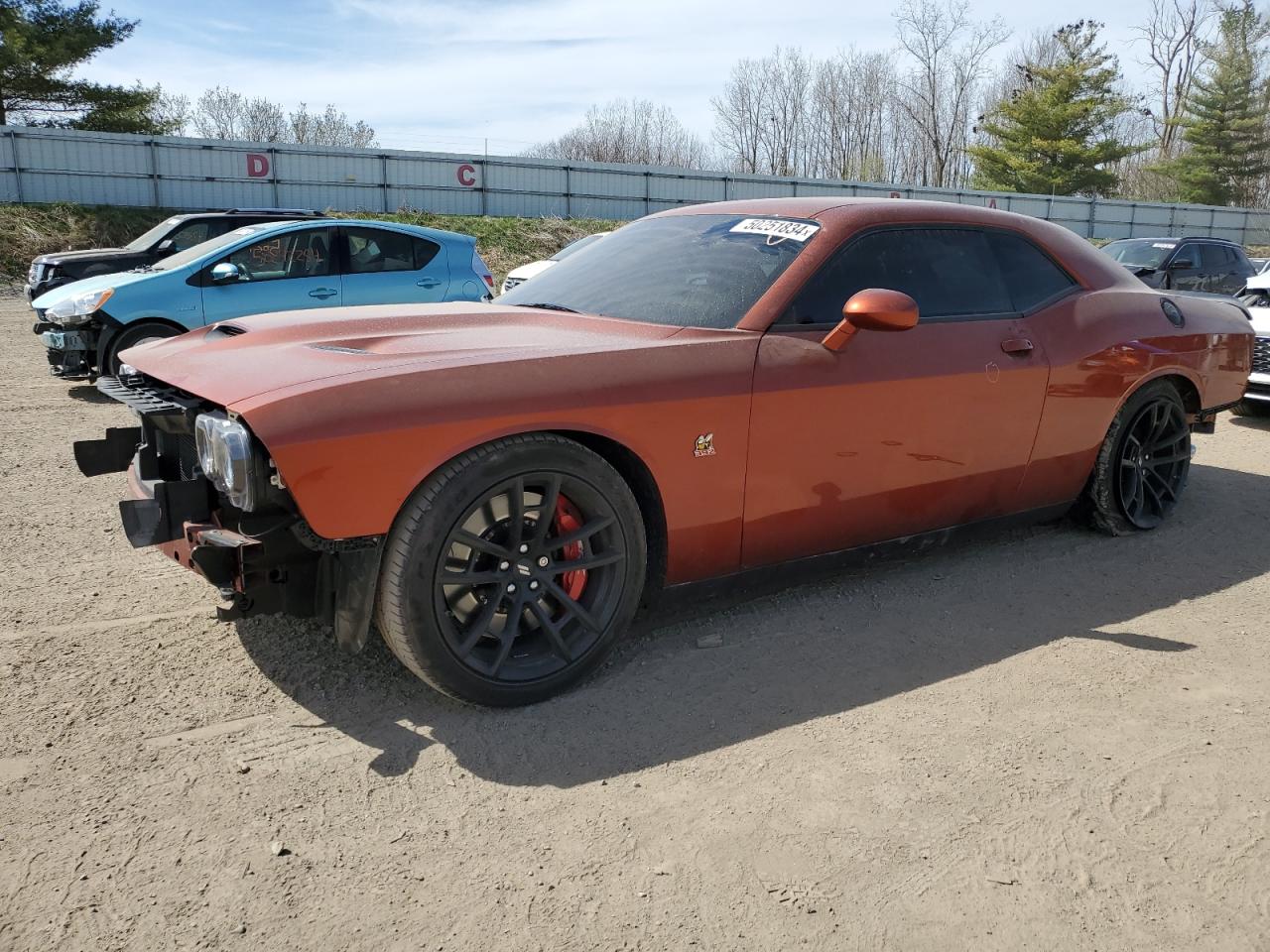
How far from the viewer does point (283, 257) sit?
914cm

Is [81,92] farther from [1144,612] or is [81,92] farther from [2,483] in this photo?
[1144,612]

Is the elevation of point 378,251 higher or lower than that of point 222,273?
higher

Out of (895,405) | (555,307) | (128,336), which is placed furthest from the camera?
(128,336)

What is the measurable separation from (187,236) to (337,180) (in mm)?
15267

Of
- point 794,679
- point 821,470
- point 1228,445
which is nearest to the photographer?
point 794,679

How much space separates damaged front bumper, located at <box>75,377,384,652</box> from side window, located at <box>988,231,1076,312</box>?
3022 millimetres

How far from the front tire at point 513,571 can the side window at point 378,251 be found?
7017 mm

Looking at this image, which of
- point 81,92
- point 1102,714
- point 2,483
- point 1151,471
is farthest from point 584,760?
point 81,92

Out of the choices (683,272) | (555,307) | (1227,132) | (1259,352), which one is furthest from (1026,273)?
(1227,132)

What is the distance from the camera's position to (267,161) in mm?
24781

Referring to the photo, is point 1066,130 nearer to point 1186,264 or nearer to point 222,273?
point 1186,264

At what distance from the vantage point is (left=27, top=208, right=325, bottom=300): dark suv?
434 inches

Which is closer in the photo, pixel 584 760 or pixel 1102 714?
pixel 584 760

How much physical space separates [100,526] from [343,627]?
2.57 m
